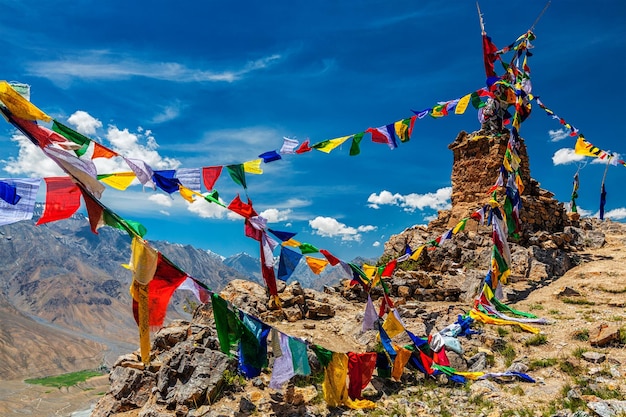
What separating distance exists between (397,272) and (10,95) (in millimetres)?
14466

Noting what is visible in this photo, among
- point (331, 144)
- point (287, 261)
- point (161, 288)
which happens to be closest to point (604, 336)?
point (287, 261)

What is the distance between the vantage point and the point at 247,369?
8.16m

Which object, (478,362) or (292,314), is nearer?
(478,362)

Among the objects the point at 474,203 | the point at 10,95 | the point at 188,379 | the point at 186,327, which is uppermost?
the point at 474,203

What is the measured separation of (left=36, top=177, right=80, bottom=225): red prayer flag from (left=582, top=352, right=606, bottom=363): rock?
10.9 meters

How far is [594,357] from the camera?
8945 mm

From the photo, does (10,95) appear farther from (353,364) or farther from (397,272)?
(397,272)

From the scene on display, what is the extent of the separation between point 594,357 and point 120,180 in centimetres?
1084

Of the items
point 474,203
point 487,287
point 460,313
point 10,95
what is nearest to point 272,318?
point 460,313

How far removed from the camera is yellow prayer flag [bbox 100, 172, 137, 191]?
24.0 ft

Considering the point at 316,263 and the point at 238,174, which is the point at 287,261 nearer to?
the point at 316,263

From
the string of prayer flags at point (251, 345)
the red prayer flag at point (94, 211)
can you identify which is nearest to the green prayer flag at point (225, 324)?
the string of prayer flags at point (251, 345)

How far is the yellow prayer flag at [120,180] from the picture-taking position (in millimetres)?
7305

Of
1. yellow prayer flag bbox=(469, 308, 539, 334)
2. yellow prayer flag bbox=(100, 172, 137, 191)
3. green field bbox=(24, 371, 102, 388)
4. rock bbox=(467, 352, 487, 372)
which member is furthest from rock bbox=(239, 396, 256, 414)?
green field bbox=(24, 371, 102, 388)
